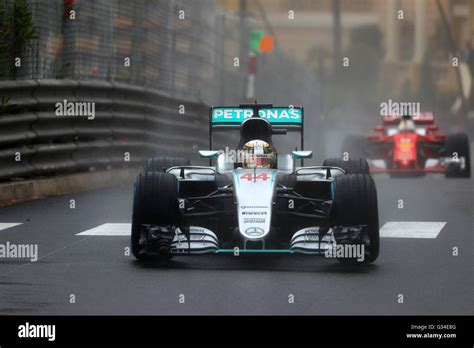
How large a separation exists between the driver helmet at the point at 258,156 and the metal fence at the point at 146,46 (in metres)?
8.02

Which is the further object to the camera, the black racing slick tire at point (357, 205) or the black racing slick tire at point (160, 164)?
the black racing slick tire at point (160, 164)

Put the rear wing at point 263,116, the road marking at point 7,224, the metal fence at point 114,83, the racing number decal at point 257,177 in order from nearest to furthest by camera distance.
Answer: the racing number decal at point 257,177
the rear wing at point 263,116
the road marking at point 7,224
the metal fence at point 114,83

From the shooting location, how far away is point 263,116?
15477 mm

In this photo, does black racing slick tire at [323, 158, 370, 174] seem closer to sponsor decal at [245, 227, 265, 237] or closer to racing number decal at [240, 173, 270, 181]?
racing number decal at [240, 173, 270, 181]

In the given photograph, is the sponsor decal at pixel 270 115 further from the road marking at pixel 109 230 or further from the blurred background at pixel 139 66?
the blurred background at pixel 139 66

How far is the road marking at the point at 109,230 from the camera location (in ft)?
50.9

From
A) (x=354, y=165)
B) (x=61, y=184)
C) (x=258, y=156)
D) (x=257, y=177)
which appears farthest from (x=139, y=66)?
(x=257, y=177)

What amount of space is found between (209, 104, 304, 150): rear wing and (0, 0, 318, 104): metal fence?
6.52m

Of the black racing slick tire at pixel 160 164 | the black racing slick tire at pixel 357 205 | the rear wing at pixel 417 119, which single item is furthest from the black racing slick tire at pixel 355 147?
the black racing slick tire at pixel 357 205

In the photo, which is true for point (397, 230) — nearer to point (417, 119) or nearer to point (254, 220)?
point (254, 220)

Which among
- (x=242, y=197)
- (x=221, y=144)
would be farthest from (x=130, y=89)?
(x=242, y=197)

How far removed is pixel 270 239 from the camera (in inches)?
512

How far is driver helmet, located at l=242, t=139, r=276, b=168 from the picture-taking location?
46.3ft
